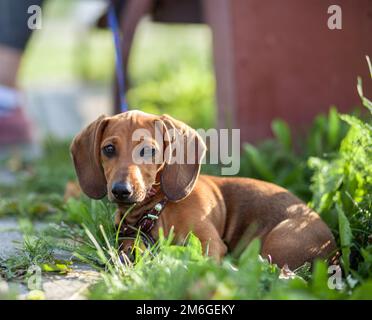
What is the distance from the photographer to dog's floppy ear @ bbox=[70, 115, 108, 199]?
3.25 m

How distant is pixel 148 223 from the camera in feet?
10.7

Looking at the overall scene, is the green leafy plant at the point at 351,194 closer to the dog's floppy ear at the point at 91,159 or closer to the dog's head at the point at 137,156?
the dog's head at the point at 137,156

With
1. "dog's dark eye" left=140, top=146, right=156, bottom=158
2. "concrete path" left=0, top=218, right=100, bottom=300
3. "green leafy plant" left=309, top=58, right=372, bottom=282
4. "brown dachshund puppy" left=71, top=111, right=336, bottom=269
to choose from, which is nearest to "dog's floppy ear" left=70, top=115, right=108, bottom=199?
"brown dachshund puppy" left=71, top=111, right=336, bottom=269

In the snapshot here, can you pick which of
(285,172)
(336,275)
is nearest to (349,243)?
(336,275)

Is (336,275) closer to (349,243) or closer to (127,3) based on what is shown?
(349,243)

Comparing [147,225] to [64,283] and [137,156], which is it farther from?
[64,283]

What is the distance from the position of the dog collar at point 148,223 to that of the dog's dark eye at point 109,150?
330mm

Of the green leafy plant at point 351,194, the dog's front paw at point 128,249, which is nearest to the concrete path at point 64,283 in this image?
the dog's front paw at point 128,249

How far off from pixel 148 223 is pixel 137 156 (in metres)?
0.36

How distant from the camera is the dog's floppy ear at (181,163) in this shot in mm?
3180

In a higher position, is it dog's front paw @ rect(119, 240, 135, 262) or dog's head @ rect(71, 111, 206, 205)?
dog's head @ rect(71, 111, 206, 205)

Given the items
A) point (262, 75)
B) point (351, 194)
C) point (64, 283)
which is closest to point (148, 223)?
point (64, 283)

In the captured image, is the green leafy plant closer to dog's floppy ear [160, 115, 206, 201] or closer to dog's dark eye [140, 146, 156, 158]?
dog's floppy ear [160, 115, 206, 201]

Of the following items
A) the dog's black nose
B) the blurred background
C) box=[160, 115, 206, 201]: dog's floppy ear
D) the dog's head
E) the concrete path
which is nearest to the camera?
the concrete path
